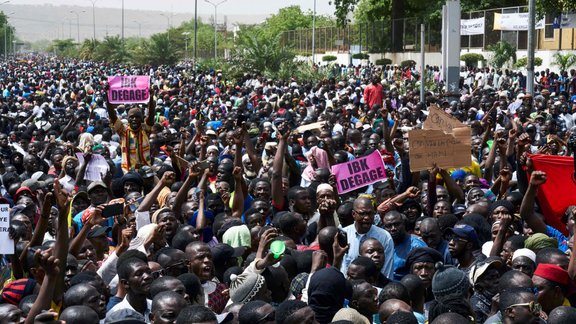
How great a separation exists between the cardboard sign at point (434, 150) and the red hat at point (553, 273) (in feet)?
10.1

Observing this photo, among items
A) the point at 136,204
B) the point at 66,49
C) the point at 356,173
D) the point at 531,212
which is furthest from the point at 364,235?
the point at 66,49

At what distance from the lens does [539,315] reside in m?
5.21

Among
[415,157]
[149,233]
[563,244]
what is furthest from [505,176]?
[149,233]

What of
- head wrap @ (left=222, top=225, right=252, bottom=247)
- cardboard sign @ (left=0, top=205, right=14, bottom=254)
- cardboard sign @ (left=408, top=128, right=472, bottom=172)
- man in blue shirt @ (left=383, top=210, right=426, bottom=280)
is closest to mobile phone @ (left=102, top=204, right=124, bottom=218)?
cardboard sign @ (left=0, top=205, right=14, bottom=254)

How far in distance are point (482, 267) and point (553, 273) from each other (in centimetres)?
43

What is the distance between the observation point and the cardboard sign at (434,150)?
8.89m

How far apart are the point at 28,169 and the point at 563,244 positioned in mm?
6639

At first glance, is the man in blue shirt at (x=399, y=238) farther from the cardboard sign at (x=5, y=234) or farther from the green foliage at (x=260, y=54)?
the green foliage at (x=260, y=54)

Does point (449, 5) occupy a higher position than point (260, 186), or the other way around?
point (449, 5)

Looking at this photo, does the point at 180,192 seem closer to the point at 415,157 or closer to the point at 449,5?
the point at 415,157

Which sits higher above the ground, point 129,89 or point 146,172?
point 129,89

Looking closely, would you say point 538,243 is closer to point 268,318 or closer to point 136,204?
point 268,318

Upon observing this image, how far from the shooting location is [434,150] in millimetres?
8938

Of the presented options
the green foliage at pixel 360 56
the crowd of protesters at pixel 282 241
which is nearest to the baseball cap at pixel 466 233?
the crowd of protesters at pixel 282 241
